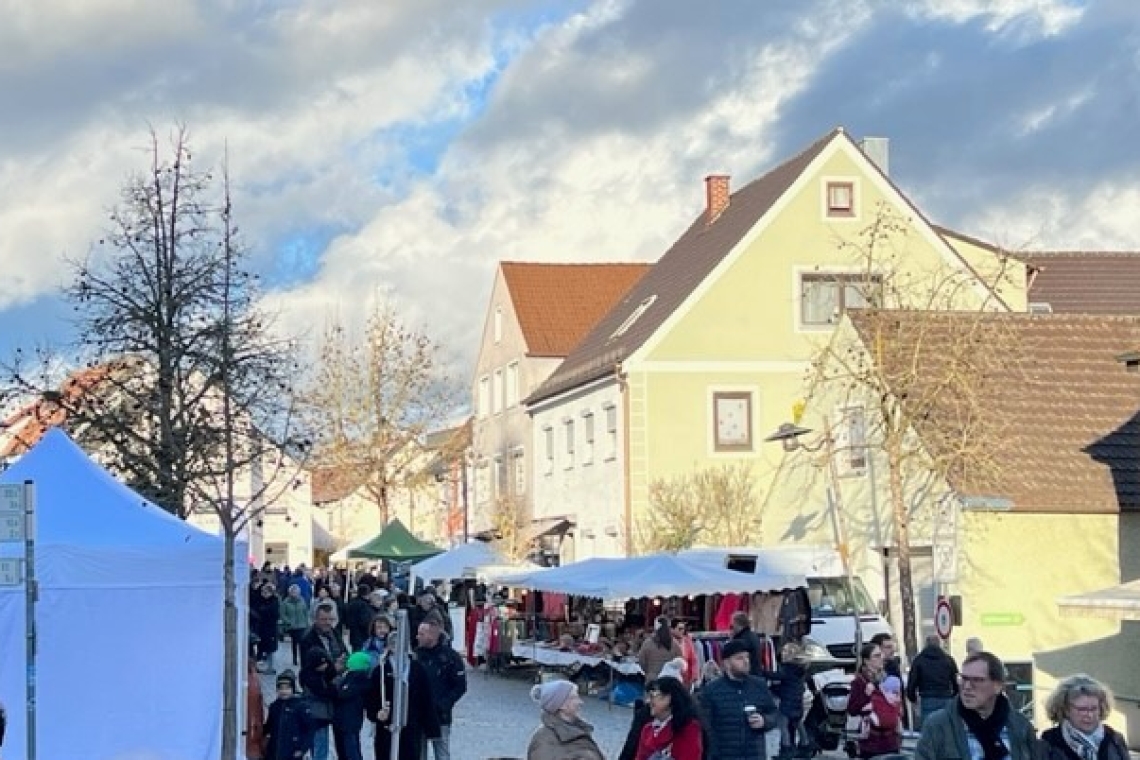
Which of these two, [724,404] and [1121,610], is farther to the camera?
[724,404]

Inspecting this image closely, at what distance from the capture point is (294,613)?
121 feet

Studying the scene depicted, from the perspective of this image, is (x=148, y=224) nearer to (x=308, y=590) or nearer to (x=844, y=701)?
(x=844, y=701)

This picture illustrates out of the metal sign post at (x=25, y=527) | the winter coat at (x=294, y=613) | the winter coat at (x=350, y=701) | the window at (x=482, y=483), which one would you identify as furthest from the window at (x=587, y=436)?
the metal sign post at (x=25, y=527)

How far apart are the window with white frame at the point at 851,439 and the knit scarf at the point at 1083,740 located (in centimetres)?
2460

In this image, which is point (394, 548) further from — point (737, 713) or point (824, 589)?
point (737, 713)

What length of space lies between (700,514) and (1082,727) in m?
35.0

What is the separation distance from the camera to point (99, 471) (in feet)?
64.7

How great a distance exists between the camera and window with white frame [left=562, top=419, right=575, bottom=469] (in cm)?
5244

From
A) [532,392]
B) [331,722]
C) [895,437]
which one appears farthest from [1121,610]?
[532,392]

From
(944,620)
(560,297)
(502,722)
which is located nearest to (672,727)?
(944,620)

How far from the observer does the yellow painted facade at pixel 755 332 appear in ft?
153

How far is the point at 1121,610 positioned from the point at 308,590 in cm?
2269

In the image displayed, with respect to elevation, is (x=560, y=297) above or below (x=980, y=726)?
above

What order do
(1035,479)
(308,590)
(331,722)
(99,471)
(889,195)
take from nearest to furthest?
(331,722) → (99,471) → (1035,479) → (308,590) → (889,195)
